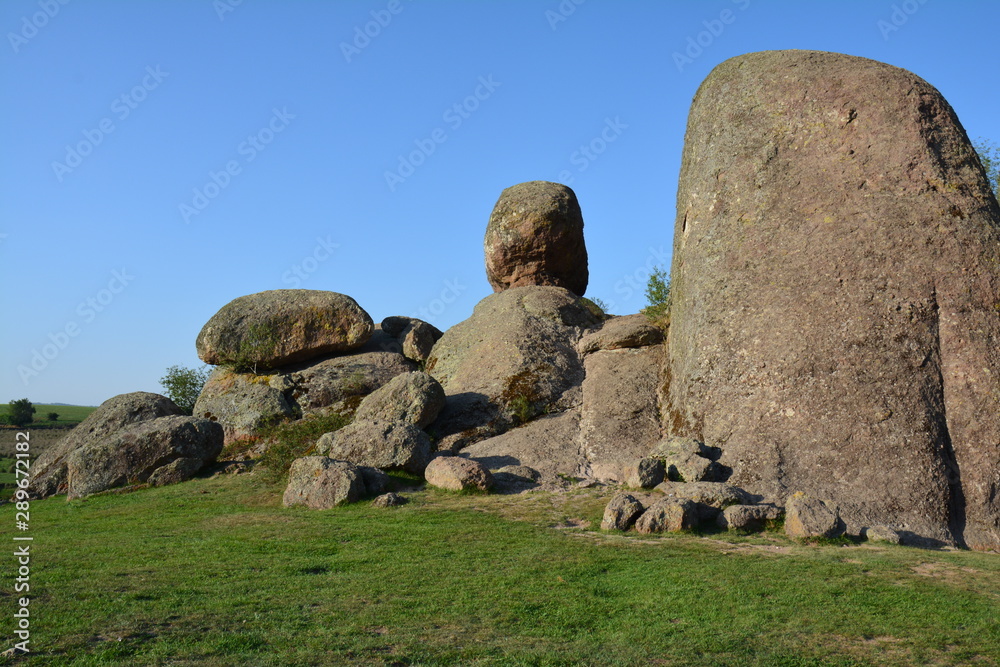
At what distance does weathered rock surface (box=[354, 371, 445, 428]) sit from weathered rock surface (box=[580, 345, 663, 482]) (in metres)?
3.54

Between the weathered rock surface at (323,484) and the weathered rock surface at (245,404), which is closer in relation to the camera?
the weathered rock surface at (323,484)

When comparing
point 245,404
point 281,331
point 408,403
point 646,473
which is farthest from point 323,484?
point 281,331

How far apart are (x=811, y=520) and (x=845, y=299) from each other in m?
4.71

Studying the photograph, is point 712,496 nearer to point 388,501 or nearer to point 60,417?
point 388,501

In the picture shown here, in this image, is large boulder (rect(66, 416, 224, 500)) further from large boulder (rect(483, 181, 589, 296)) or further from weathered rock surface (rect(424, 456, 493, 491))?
large boulder (rect(483, 181, 589, 296))

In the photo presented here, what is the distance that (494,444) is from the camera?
58.9 ft

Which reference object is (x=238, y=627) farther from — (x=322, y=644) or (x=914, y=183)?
(x=914, y=183)

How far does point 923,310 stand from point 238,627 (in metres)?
12.4

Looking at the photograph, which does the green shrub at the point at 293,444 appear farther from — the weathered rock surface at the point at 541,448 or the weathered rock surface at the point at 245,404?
the weathered rock surface at the point at 541,448

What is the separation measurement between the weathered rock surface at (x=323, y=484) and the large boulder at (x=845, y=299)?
6569mm

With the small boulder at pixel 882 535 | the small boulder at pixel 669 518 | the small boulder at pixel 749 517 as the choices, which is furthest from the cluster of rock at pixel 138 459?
the small boulder at pixel 882 535

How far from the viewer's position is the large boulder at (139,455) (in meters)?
18.3

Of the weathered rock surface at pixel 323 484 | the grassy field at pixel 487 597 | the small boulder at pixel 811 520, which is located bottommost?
the grassy field at pixel 487 597

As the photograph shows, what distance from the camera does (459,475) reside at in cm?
1519
